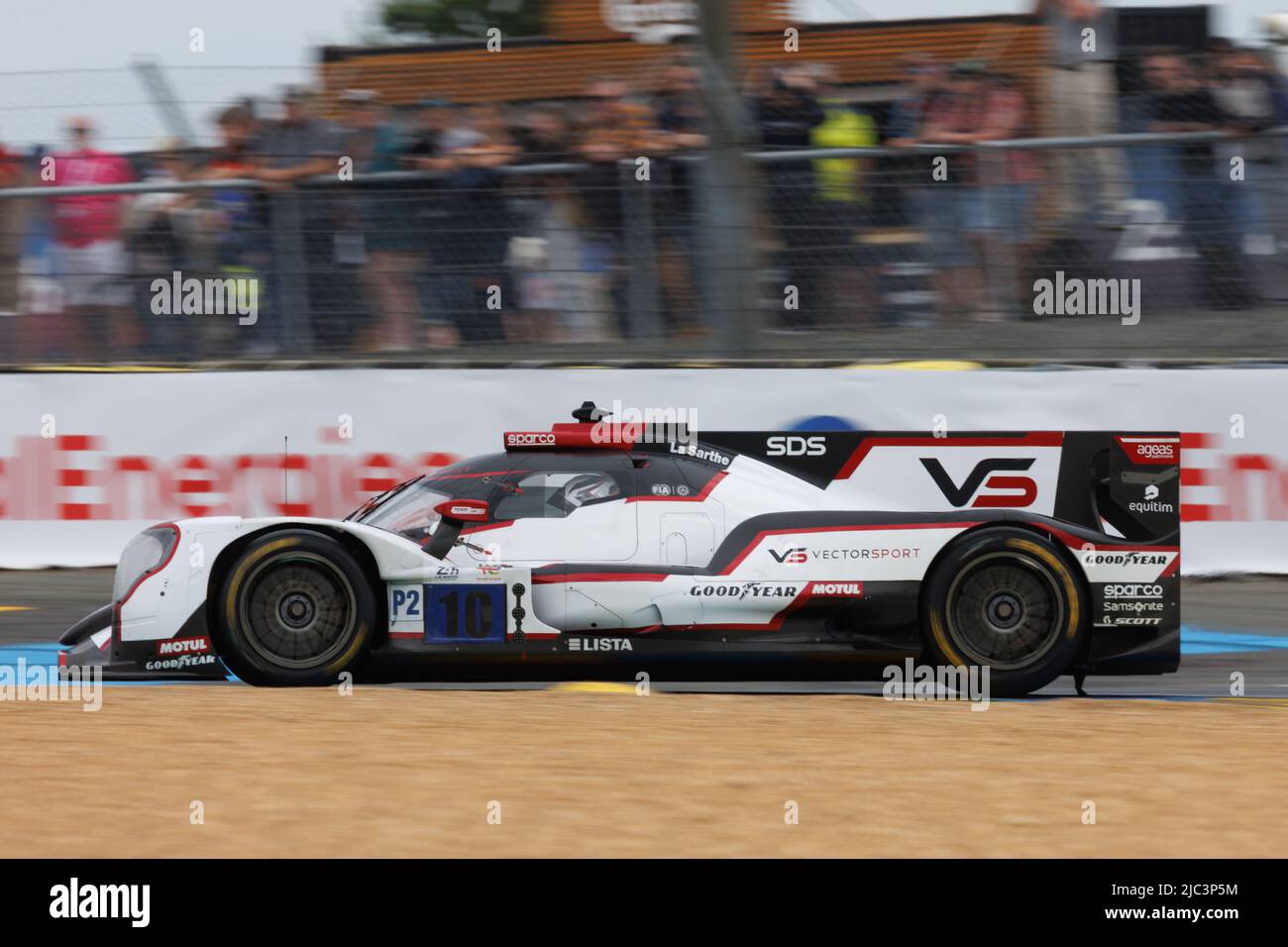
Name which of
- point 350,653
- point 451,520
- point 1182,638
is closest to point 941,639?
point 451,520

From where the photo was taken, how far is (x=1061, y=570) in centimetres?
662

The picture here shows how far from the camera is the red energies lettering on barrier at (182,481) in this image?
10.6 m

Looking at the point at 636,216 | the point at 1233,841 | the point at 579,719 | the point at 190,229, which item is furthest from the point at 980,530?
the point at 190,229

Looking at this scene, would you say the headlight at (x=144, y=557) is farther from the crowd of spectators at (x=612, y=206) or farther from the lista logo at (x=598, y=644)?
the crowd of spectators at (x=612, y=206)

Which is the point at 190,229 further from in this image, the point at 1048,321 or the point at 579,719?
the point at 579,719

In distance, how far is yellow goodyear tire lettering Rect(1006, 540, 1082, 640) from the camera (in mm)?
6613

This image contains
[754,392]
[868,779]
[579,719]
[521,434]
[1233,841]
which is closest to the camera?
[1233,841]

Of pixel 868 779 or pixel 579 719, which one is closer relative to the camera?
pixel 868 779

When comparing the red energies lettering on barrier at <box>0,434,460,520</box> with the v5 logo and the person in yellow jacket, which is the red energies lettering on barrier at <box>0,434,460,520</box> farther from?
the v5 logo

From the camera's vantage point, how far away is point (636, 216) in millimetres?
11109

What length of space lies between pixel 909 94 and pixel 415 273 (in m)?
3.27

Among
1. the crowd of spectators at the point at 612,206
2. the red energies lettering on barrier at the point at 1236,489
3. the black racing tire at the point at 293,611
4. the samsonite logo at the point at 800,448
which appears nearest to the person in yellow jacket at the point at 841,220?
the crowd of spectators at the point at 612,206

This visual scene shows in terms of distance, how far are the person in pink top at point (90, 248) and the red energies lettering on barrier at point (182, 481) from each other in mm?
825

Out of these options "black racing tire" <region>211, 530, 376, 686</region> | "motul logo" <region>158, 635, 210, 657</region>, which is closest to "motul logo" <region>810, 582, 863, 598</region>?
"black racing tire" <region>211, 530, 376, 686</region>
